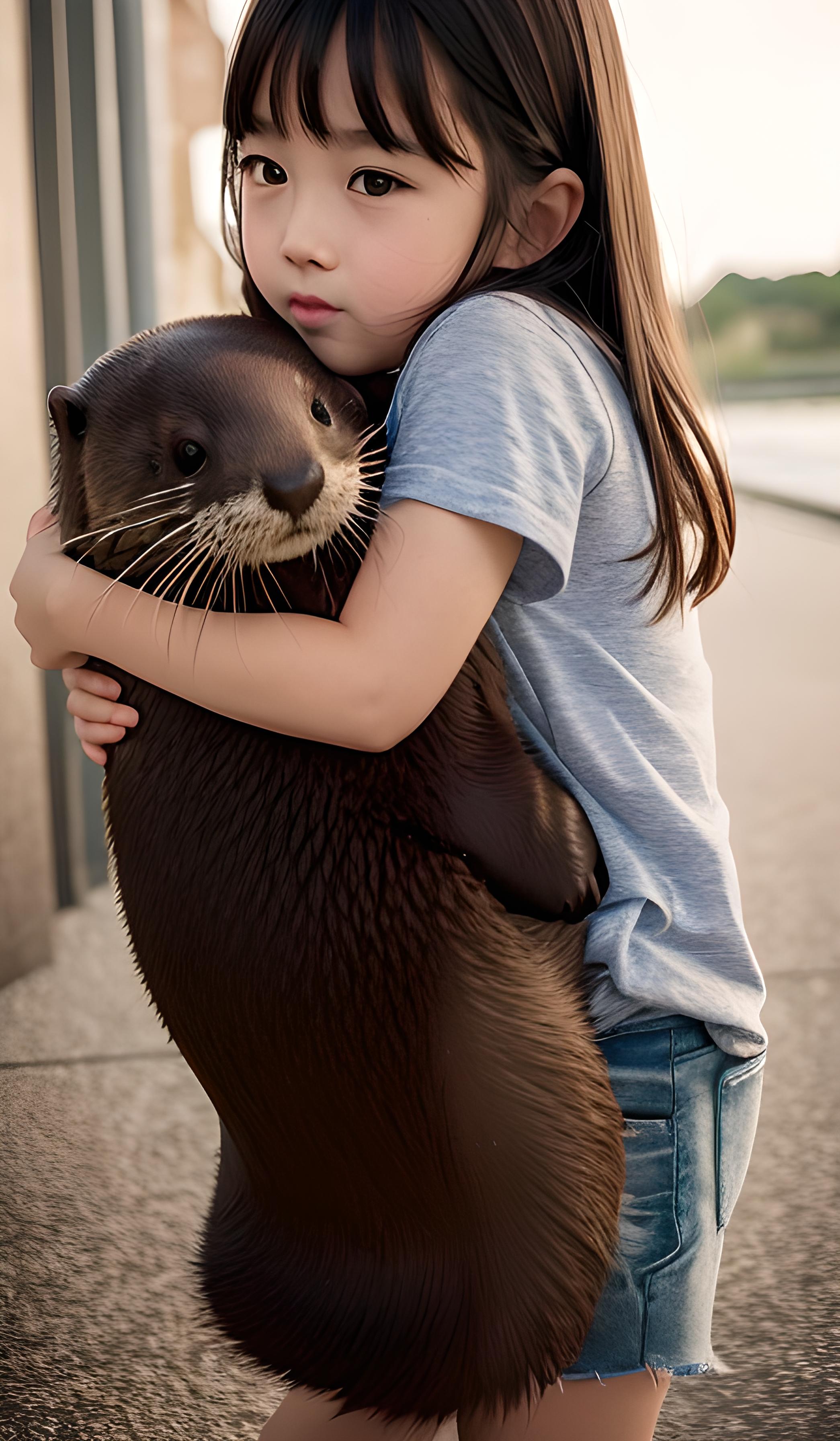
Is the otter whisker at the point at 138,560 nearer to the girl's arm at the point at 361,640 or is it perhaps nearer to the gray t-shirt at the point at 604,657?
the girl's arm at the point at 361,640

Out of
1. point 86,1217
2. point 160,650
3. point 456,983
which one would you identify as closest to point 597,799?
point 456,983

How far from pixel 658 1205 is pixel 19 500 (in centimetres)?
175

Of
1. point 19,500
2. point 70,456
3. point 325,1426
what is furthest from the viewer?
point 19,500

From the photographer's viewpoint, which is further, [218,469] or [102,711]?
[102,711]

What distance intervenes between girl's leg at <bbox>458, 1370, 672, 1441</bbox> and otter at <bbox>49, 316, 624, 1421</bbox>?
0.15 meters

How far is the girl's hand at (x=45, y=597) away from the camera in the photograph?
2.78 ft

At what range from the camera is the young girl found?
2.60ft

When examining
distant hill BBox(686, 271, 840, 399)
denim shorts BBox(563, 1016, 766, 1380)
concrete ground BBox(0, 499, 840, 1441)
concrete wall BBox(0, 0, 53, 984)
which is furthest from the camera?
distant hill BBox(686, 271, 840, 399)

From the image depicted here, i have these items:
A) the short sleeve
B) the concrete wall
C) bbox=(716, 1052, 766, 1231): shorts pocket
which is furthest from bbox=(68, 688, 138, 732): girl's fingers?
the concrete wall

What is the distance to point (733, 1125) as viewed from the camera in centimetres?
100

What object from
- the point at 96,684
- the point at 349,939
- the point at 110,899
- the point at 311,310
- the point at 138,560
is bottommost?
the point at 110,899

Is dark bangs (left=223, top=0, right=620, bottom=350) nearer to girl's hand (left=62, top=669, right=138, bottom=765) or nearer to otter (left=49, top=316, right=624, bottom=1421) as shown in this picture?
otter (left=49, top=316, right=624, bottom=1421)

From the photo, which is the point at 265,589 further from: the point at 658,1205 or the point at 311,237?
the point at 658,1205

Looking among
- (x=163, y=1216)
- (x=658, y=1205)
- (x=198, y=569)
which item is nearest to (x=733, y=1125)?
(x=658, y=1205)
